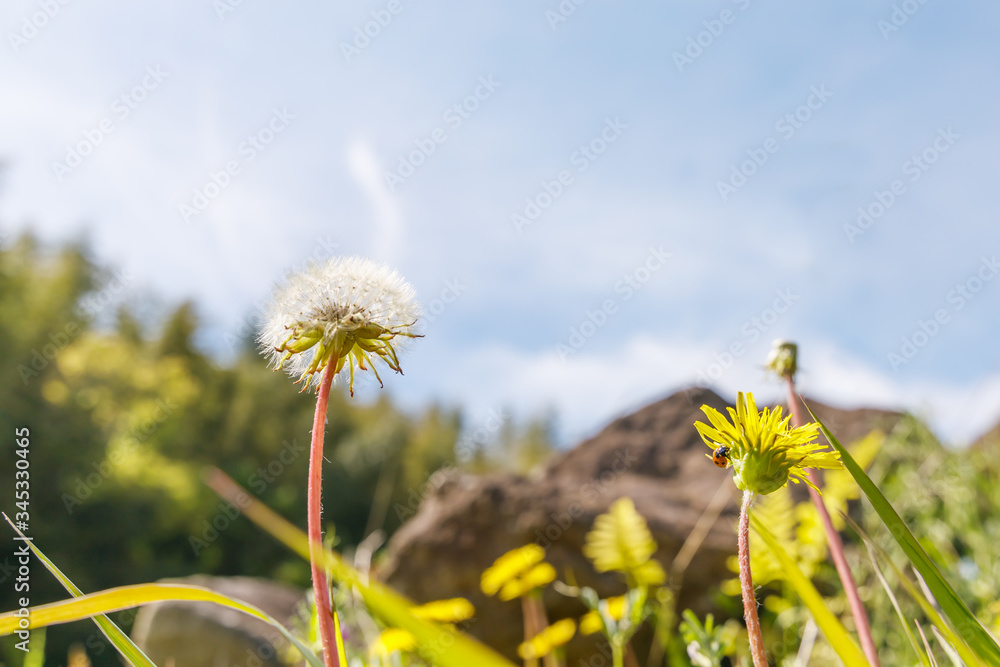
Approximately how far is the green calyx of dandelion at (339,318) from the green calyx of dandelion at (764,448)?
0.40 metres

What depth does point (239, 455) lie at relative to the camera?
26.1m

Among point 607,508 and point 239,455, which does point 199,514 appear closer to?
point 239,455

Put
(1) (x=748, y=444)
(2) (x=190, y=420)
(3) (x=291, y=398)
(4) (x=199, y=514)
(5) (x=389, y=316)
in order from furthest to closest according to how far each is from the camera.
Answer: (3) (x=291, y=398)
(2) (x=190, y=420)
(4) (x=199, y=514)
(5) (x=389, y=316)
(1) (x=748, y=444)

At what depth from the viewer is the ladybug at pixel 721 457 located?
72 centimetres

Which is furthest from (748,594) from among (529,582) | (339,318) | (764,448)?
(529,582)

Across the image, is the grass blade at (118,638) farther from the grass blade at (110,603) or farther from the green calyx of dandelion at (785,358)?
the green calyx of dandelion at (785,358)

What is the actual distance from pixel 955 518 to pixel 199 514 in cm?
2064

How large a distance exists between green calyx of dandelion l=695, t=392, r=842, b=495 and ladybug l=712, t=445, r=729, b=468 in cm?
5

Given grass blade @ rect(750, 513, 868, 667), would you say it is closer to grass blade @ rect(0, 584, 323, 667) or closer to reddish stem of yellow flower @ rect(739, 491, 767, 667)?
reddish stem of yellow flower @ rect(739, 491, 767, 667)

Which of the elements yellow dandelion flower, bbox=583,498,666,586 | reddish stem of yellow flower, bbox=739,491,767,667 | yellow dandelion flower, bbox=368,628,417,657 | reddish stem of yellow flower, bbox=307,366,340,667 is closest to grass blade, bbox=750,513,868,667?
reddish stem of yellow flower, bbox=739,491,767,667

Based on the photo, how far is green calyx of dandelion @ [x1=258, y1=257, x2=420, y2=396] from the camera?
0.80 metres

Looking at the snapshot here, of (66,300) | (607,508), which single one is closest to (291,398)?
(66,300)

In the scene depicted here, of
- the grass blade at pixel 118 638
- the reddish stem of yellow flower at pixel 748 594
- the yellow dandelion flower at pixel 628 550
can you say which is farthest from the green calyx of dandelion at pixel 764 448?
the yellow dandelion flower at pixel 628 550

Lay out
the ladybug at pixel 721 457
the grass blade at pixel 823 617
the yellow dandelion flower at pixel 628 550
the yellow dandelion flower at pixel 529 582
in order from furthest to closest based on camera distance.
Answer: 1. the yellow dandelion flower at pixel 529 582
2. the yellow dandelion flower at pixel 628 550
3. the ladybug at pixel 721 457
4. the grass blade at pixel 823 617
